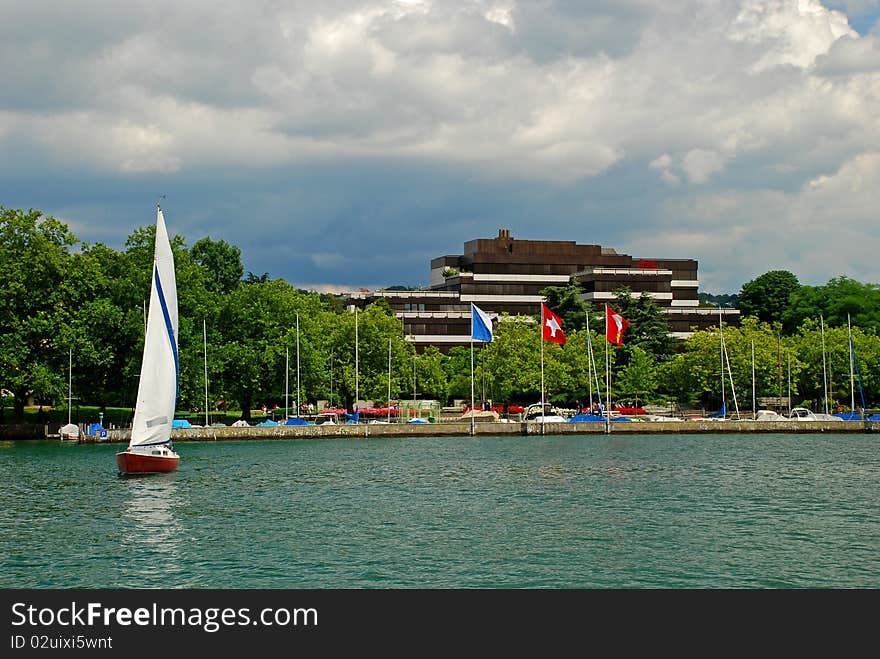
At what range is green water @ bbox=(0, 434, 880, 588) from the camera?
114ft

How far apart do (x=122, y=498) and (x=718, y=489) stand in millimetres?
30368

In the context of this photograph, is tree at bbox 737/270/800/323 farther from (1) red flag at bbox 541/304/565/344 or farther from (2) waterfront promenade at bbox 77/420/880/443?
(1) red flag at bbox 541/304/565/344

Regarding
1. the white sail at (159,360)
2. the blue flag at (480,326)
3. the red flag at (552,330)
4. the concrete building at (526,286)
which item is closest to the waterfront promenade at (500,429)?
the red flag at (552,330)

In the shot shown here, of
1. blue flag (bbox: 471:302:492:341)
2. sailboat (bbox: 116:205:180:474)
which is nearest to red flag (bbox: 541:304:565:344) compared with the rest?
blue flag (bbox: 471:302:492:341)

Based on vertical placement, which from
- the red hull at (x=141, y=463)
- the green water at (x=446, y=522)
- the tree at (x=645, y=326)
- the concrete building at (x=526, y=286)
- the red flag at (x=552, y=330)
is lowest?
the green water at (x=446, y=522)

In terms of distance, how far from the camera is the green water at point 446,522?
34719 mm

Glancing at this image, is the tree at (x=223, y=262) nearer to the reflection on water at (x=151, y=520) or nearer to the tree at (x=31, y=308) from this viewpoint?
the tree at (x=31, y=308)

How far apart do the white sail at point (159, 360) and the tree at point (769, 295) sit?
134 meters

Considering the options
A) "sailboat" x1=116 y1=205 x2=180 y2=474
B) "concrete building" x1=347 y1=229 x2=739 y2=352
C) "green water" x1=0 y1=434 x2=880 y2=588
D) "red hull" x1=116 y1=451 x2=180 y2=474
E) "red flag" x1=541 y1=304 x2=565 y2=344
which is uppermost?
"concrete building" x1=347 y1=229 x2=739 y2=352

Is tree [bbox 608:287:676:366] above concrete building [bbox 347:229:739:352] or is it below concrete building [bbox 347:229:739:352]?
below

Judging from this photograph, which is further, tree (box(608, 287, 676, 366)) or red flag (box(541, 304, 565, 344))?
tree (box(608, 287, 676, 366))
